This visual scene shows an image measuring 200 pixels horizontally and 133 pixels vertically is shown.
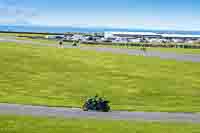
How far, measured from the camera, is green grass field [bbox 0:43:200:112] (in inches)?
1670

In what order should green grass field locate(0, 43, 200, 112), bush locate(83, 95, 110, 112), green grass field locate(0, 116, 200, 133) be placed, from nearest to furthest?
1. green grass field locate(0, 116, 200, 133)
2. bush locate(83, 95, 110, 112)
3. green grass field locate(0, 43, 200, 112)

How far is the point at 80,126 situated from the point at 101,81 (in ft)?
94.3

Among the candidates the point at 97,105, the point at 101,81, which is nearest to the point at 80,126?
the point at 97,105

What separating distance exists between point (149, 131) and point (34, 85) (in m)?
27.8

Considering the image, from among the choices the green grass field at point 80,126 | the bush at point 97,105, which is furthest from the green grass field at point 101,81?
the green grass field at point 80,126

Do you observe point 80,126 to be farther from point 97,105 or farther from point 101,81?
point 101,81

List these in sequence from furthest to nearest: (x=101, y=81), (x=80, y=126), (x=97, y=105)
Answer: (x=101, y=81)
(x=97, y=105)
(x=80, y=126)

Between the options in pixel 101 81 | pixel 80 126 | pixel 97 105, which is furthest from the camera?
pixel 101 81

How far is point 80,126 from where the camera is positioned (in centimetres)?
2550

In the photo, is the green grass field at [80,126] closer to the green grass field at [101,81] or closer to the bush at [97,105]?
the bush at [97,105]

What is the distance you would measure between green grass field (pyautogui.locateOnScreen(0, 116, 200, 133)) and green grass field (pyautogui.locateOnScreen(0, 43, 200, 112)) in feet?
32.1

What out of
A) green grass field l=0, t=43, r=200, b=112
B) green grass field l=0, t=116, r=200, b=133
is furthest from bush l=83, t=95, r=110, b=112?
green grass field l=0, t=116, r=200, b=133

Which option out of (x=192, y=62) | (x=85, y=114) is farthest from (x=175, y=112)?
(x=192, y=62)

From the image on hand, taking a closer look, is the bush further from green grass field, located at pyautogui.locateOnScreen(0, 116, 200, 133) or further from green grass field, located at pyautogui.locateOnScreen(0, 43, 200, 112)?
green grass field, located at pyautogui.locateOnScreen(0, 116, 200, 133)
